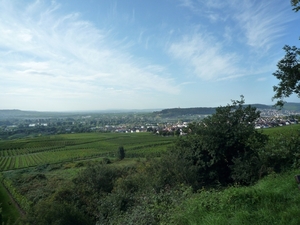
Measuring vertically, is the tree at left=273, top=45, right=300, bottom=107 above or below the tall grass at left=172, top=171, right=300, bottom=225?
above

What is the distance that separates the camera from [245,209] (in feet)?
15.3

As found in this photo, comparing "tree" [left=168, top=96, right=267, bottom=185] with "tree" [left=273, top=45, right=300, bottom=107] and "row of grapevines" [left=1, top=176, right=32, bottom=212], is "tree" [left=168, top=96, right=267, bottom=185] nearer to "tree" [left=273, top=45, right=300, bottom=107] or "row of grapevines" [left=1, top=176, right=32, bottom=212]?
"tree" [left=273, top=45, right=300, bottom=107]

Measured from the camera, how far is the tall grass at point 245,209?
4.03m

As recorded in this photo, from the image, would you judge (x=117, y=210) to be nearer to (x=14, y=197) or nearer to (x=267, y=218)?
(x=267, y=218)

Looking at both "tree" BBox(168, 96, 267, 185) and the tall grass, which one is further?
"tree" BBox(168, 96, 267, 185)

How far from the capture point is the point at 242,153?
525 inches

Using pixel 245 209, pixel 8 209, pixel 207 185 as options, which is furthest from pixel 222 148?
pixel 8 209

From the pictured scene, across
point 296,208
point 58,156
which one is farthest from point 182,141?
point 58,156

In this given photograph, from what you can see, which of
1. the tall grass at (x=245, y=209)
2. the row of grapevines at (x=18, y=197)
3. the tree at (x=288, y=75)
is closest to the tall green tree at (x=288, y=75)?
the tree at (x=288, y=75)

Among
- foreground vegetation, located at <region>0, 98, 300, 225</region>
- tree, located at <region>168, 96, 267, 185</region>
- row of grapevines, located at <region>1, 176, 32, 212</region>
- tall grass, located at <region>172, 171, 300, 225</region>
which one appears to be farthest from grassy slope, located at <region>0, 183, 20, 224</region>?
tall grass, located at <region>172, 171, 300, 225</region>

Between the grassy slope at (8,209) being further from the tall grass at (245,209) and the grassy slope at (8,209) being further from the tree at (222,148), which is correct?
the tall grass at (245,209)

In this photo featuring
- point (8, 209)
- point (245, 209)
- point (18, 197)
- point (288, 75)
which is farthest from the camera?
point (18, 197)

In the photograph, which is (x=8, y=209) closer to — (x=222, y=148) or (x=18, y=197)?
(x=18, y=197)

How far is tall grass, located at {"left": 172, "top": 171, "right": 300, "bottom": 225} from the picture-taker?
4027 millimetres
